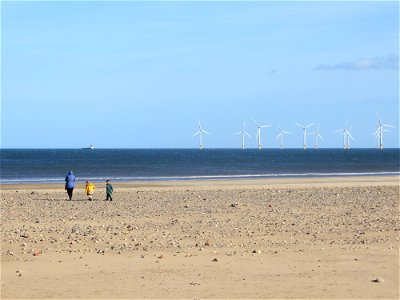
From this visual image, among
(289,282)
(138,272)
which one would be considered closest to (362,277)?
(289,282)

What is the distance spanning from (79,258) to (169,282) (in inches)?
133

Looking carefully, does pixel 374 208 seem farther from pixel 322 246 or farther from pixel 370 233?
pixel 322 246

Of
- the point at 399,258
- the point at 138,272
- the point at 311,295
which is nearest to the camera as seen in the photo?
the point at 311,295

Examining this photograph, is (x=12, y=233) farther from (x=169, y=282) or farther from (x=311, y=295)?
(x=311, y=295)

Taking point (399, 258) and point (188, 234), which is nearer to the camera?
point (399, 258)

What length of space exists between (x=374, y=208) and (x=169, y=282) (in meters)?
15.6

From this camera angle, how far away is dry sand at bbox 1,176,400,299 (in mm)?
13383

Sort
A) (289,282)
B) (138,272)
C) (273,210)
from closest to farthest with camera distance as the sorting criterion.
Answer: (289,282)
(138,272)
(273,210)

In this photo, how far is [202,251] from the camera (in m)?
17.3

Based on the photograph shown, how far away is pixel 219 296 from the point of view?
1270 cm

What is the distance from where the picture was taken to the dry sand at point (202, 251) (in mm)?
13383

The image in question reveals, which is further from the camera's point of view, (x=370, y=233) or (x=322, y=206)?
(x=322, y=206)

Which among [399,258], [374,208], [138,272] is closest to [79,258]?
[138,272]

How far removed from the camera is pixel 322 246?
59.2 ft
